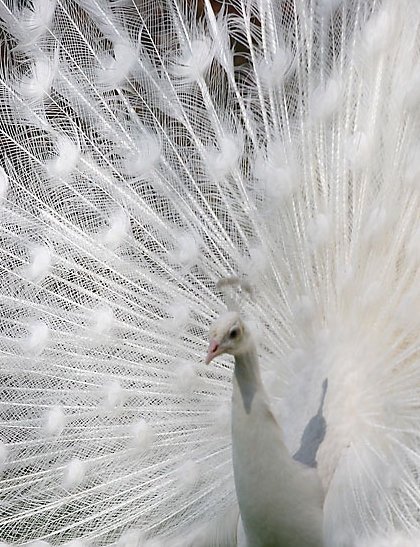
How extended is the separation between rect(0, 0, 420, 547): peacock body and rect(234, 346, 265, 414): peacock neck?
302mm

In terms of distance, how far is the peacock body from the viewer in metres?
2.00

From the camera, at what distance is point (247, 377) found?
5.40 feet

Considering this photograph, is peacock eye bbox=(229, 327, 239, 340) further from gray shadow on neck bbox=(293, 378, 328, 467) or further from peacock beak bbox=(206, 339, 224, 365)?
gray shadow on neck bbox=(293, 378, 328, 467)

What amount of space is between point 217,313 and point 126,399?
0.27 meters

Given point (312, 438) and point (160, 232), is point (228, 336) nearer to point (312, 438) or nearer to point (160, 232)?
point (312, 438)

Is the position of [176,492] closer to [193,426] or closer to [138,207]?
[193,426]

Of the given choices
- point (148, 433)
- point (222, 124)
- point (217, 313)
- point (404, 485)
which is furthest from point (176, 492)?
point (222, 124)

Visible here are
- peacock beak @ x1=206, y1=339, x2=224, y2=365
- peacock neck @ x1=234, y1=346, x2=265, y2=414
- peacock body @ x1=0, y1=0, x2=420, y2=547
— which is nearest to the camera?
peacock beak @ x1=206, y1=339, x2=224, y2=365

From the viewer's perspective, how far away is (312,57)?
2.05 metres

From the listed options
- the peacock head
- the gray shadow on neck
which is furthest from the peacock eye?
the gray shadow on neck

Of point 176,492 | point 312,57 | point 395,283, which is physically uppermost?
point 312,57

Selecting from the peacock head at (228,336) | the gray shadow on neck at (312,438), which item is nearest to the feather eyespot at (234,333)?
the peacock head at (228,336)

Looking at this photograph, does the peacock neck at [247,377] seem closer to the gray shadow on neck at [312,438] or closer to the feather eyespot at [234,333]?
the feather eyespot at [234,333]

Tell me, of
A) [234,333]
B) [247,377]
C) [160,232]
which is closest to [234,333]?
[234,333]
